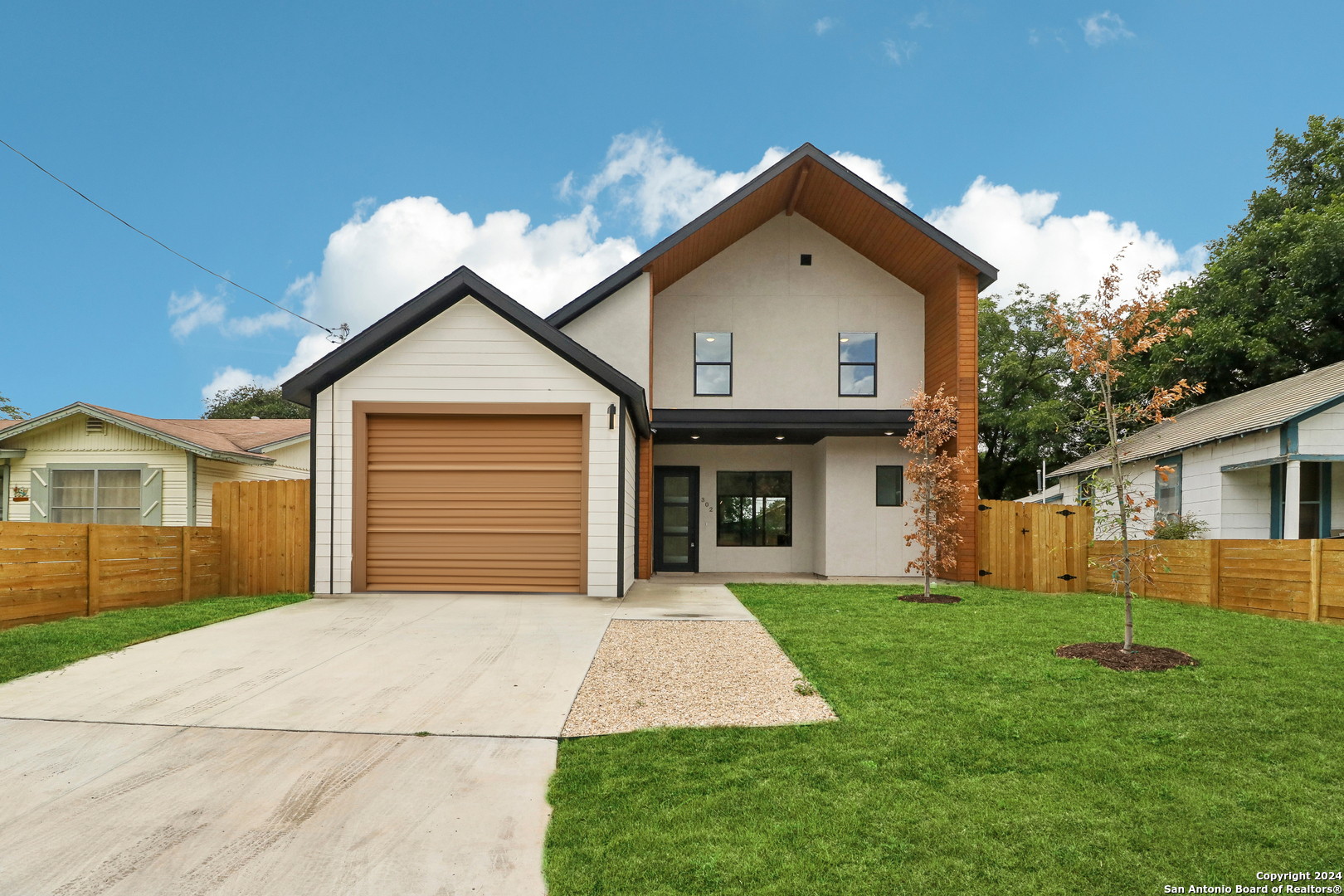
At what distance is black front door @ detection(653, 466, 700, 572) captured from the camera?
1653 cm

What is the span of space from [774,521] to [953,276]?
6.46 metres

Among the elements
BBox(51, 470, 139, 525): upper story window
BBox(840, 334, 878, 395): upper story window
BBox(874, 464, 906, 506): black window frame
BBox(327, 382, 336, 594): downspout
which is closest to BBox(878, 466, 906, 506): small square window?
BBox(874, 464, 906, 506): black window frame

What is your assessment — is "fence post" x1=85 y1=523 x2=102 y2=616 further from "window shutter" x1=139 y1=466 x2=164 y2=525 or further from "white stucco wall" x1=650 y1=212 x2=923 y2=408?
"white stucco wall" x1=650 y1=212 x2=923 y2=408

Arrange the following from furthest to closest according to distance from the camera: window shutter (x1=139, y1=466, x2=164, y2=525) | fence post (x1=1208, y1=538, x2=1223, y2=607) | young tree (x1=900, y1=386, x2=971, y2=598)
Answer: window shutter (x1=139, y1=466, x2=164, y2=525) < young tree (x1=900, y1=386, x2=971, y2=598) < fence post (x1=1208, y1=538, x2=1223, y2=607)

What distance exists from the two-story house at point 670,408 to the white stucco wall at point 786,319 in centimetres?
4

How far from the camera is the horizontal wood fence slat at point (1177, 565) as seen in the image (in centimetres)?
973

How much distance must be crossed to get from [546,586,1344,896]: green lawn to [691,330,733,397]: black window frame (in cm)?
961

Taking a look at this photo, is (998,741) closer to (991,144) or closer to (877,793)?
(877,793)

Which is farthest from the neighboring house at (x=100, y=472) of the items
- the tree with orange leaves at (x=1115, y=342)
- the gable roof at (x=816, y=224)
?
the tree with orange leaves at (x=1115, y=342)

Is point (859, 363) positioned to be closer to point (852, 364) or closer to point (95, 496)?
point (852, 364)

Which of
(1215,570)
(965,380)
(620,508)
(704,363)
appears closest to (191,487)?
(620,508)

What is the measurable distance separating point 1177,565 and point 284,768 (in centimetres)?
1297

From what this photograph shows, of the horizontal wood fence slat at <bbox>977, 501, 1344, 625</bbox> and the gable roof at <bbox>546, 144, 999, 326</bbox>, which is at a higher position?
the gable roof at <bbox>546, 144, 999, 326</bbox>

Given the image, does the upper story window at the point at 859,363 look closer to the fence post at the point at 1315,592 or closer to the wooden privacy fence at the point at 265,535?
the fence post at the point at 1315,592
